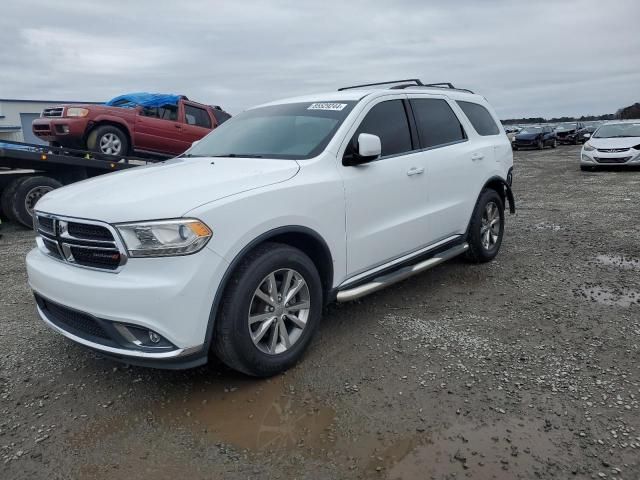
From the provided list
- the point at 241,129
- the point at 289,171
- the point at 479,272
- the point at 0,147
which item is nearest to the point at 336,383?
the point at 289,171

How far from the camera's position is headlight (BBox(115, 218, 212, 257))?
2635 mm

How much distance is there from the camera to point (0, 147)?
7.80 m

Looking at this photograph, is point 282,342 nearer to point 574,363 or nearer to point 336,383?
point 336,383

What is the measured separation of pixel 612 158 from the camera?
15.0 m

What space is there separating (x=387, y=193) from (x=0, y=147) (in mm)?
6841

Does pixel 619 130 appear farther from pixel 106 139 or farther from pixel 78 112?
pixel 78 112

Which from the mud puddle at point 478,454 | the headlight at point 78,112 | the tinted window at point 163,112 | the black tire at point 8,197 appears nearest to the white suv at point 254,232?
the mud puddle at point 478,454

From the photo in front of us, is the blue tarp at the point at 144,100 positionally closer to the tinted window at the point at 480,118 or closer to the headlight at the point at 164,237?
the tinted window at the point at 480,118

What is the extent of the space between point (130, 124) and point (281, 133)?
739 cm

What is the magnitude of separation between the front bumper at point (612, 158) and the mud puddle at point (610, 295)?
12180 mm

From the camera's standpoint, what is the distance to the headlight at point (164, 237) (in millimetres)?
2635

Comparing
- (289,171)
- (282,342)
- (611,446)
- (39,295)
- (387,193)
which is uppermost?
(289,171)

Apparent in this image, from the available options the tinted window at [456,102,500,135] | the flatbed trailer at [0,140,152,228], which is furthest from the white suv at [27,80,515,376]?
the flatbed trailer at [0,140,152,228]

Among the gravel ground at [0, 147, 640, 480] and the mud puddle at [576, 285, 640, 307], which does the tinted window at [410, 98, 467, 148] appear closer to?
the gravel ground at [0, 147, 640, 480]
